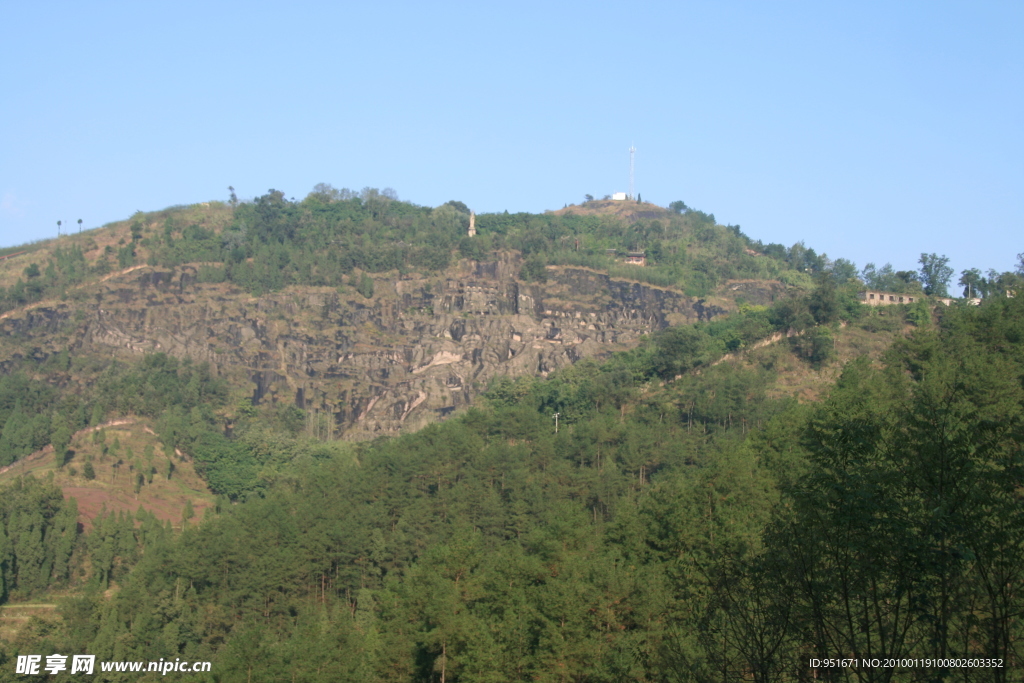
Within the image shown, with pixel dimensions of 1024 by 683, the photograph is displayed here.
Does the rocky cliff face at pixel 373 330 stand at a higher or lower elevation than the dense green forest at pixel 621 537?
higher

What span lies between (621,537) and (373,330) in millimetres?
77006

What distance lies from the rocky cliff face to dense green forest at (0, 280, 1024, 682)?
370 inches

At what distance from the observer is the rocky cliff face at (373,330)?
4301 inches

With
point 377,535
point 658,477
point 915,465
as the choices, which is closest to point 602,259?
point 658,477

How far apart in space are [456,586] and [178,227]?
103 m

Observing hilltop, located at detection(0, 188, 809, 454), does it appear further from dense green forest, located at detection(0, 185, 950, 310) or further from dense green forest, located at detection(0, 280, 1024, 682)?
dense green forest, located at detection(0, 280, 1024, 682)

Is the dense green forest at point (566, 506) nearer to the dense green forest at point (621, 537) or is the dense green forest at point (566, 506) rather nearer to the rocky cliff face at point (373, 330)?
the dense green forest at point (621, 537)

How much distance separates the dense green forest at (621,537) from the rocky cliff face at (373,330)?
9.39 m

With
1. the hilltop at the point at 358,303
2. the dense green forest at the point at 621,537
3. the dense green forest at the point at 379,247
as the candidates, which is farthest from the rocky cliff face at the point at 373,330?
the dense green forest at the point at 621,537

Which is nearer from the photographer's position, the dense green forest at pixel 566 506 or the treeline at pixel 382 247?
the dense green forest at pixel 566 506

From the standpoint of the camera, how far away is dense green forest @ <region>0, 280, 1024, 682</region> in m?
14.7

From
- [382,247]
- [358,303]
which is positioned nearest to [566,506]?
[358,303]

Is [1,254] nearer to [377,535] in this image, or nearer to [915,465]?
[377,535]

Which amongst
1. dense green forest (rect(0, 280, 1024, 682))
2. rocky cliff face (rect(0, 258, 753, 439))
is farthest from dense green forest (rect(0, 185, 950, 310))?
dense green forest (rect(0, 280, 1024, 682))
